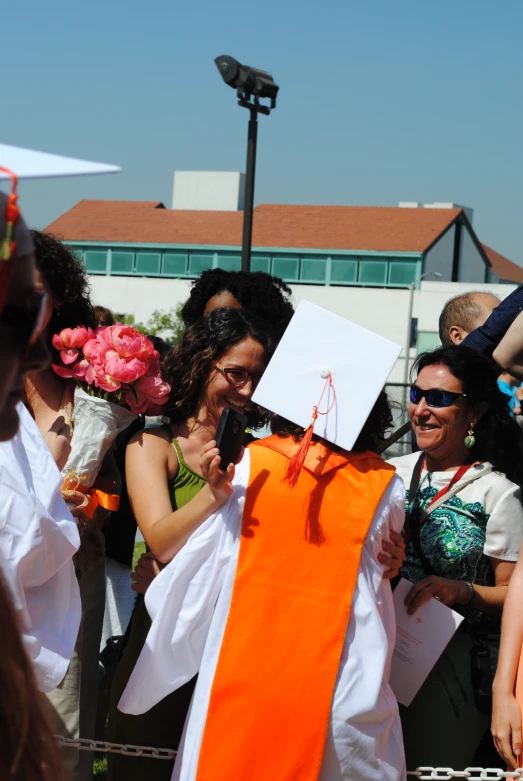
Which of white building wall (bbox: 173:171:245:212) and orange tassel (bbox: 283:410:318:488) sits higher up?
white building wall (bbox: 173:171:245:212)

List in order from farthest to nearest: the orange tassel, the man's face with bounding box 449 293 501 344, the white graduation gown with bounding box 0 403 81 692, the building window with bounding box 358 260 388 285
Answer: the building window with bounding box 358 260 388 285 < the man's face with bounding box 449 293 501 344 < the orange tassel < the white graduation gown with bounding box 0 403 81 692

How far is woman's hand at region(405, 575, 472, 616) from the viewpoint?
3.05 m

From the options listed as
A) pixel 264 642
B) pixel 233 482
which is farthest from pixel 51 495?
pixel 264 642

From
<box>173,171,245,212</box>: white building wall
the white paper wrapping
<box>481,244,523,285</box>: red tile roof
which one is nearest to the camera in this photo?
the white paper wrapping

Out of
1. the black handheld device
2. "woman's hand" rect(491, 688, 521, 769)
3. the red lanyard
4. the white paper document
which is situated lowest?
"woman's hand" rect(491, 688, 521, 769)

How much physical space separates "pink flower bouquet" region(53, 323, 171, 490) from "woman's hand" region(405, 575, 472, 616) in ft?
3.56

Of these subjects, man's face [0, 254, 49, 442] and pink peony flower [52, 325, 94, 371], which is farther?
pink peony flower [52, 325, 94, 371]

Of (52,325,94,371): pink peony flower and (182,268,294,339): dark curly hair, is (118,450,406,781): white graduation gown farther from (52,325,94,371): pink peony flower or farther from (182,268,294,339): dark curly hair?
(182,268,294,339): dark curly hair

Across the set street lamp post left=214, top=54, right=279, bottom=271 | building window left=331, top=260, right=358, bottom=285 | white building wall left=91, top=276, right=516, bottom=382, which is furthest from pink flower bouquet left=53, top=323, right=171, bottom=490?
building window left=331, top=260, right=358, bottom=285

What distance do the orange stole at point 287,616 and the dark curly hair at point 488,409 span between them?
2.49ft

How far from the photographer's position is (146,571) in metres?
3.21

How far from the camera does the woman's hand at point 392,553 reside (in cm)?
285

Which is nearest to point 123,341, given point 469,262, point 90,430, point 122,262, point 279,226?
point 90,430

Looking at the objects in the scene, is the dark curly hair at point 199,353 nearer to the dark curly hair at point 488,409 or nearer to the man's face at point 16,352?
the dark curly hair at point 488,409
